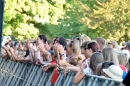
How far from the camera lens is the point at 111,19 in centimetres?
5084

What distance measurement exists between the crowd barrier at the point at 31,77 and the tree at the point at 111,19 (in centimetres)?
2937

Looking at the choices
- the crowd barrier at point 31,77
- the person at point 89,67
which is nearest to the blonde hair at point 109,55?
the person at point 89,67

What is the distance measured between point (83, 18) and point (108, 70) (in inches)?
1714

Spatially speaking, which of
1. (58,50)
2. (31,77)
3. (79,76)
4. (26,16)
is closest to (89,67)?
(79,76)

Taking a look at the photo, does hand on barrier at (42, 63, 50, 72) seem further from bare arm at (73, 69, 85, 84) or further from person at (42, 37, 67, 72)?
bare arm at (73, 69, 85, 84)

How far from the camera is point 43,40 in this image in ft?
48.3

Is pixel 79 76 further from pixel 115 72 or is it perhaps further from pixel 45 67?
pixel 45 67

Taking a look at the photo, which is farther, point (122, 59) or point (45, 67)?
point (45, 67)

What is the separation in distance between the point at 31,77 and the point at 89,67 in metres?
5.67

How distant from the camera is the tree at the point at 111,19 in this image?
49.8m

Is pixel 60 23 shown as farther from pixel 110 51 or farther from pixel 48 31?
pixel 110 51

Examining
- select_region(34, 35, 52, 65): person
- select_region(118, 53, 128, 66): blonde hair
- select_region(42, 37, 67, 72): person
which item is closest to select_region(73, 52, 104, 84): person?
select_region(118, 53, 128, 66): blonde hair

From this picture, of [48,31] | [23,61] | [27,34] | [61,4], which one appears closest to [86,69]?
[23,61]

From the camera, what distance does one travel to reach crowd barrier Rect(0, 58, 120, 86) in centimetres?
916
